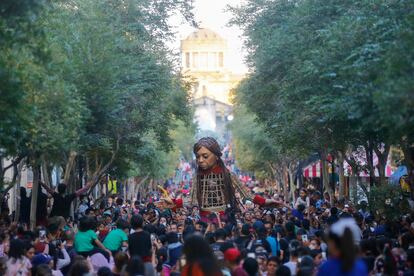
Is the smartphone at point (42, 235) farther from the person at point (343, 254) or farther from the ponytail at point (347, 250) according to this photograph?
the ponytail at point (347, 250)

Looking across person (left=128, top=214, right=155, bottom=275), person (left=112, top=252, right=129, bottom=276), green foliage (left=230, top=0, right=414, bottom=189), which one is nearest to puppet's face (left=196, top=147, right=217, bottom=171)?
green foliage (left=230, top=0, right=414, bottom=189)

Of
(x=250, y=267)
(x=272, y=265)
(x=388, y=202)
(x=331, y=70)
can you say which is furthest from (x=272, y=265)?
(x=388, y=202)

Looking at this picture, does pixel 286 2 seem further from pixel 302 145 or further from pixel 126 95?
pixel 126 95

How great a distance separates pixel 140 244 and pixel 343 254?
624cm

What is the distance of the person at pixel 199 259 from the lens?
1108 cm

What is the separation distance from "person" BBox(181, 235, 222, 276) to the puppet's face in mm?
12054

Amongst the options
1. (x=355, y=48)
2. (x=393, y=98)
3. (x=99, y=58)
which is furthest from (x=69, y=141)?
(x=393, y=98)

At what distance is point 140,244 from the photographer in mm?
15914

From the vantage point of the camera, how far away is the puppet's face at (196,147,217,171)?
23.4 meters

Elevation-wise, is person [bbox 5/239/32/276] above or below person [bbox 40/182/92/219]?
below

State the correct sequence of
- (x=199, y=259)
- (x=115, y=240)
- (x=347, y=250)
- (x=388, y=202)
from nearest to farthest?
(x=347, y=250)
(x=199, y=259)
(x=115, y=240)
(x=388, y=202)

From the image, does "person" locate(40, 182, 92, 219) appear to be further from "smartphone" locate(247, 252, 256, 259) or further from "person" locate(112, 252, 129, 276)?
"smartphone" locate(247, 252, 256, 259)

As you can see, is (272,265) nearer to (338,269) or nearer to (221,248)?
(221,248)

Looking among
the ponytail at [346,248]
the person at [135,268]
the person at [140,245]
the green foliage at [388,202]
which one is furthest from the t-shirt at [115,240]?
the green foliage at [388,202]
